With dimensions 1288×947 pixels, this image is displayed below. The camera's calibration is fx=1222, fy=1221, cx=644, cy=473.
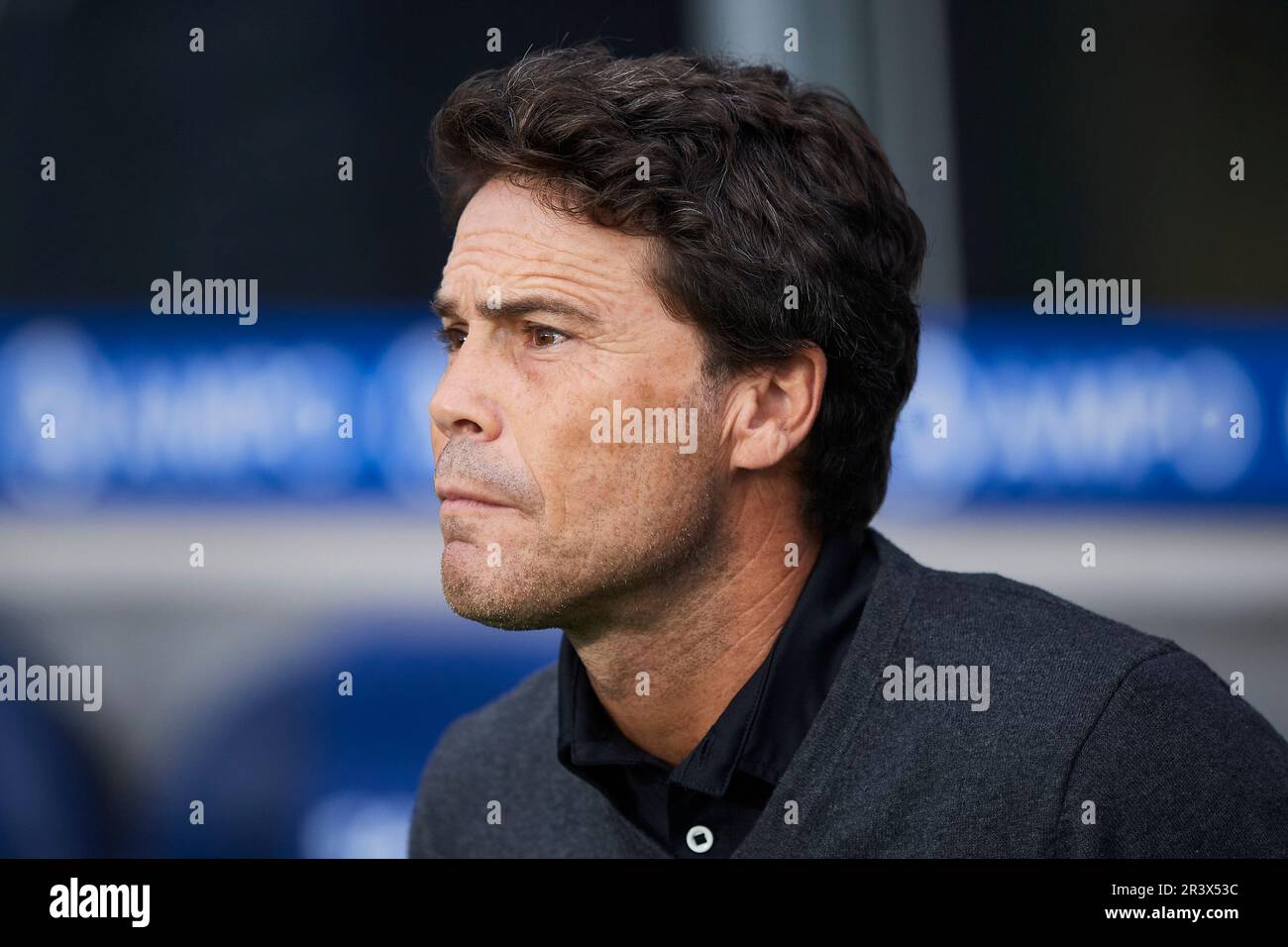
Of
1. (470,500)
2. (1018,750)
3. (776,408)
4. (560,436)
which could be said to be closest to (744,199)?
(776,408)

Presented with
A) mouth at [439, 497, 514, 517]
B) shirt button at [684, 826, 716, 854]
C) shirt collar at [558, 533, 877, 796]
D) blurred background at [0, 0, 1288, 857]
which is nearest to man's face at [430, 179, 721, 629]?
mouth at [439, 497, 514, 517]

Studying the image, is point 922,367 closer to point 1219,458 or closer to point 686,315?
point 1219,458

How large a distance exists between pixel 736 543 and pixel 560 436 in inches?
14.3

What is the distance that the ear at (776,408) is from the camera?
2.05 metres

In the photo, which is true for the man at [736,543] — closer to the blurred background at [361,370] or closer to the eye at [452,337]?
the eye at [452,337]

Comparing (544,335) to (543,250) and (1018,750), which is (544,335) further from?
(1018,750)

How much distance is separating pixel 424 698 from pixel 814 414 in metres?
1.35

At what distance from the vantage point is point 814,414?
6.98ft

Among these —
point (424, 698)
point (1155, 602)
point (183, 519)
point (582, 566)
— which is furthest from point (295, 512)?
point (1155, 602)

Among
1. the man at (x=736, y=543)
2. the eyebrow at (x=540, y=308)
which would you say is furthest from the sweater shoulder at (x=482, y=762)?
the eyebrow at (x=540, y=308)

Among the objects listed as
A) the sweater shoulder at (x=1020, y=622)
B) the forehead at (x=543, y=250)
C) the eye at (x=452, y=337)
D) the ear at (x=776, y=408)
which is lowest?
the sweater shoulder at (x=1020, y=622)

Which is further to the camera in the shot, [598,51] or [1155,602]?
[1155,602]

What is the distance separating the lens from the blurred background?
103 inches

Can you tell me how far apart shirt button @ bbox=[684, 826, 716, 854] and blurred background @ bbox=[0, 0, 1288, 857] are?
3.06 feet
